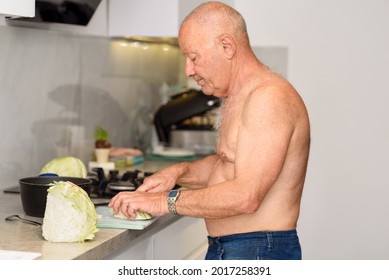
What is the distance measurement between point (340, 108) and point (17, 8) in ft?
5.92

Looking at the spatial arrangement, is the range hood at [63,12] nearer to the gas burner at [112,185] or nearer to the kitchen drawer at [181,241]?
the gas burner at [112,185]

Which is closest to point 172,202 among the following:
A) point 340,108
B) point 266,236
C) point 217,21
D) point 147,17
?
point 266,236

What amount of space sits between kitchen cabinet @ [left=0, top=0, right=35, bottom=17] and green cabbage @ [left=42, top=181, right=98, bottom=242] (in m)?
0.65

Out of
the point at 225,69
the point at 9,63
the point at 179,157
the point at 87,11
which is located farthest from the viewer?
the point at 179,157

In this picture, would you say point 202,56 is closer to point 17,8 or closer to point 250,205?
point 250,205

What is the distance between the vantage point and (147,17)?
375 cm

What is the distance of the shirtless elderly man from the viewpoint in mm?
2088

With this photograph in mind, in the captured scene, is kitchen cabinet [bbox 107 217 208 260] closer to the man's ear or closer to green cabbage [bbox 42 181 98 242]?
green cabbage [bbox 42 181 98 242]

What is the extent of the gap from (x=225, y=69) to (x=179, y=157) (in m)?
1.89

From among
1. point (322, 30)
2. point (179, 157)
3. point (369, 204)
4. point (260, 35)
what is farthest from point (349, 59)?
point (179, 157)

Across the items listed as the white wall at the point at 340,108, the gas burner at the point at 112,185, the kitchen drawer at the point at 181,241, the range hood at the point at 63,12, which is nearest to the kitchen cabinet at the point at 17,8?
the range hood at the point at 63,12

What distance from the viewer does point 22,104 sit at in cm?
302

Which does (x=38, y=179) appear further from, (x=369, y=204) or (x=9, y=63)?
(x=369, y=204)

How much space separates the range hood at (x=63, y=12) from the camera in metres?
2.92
